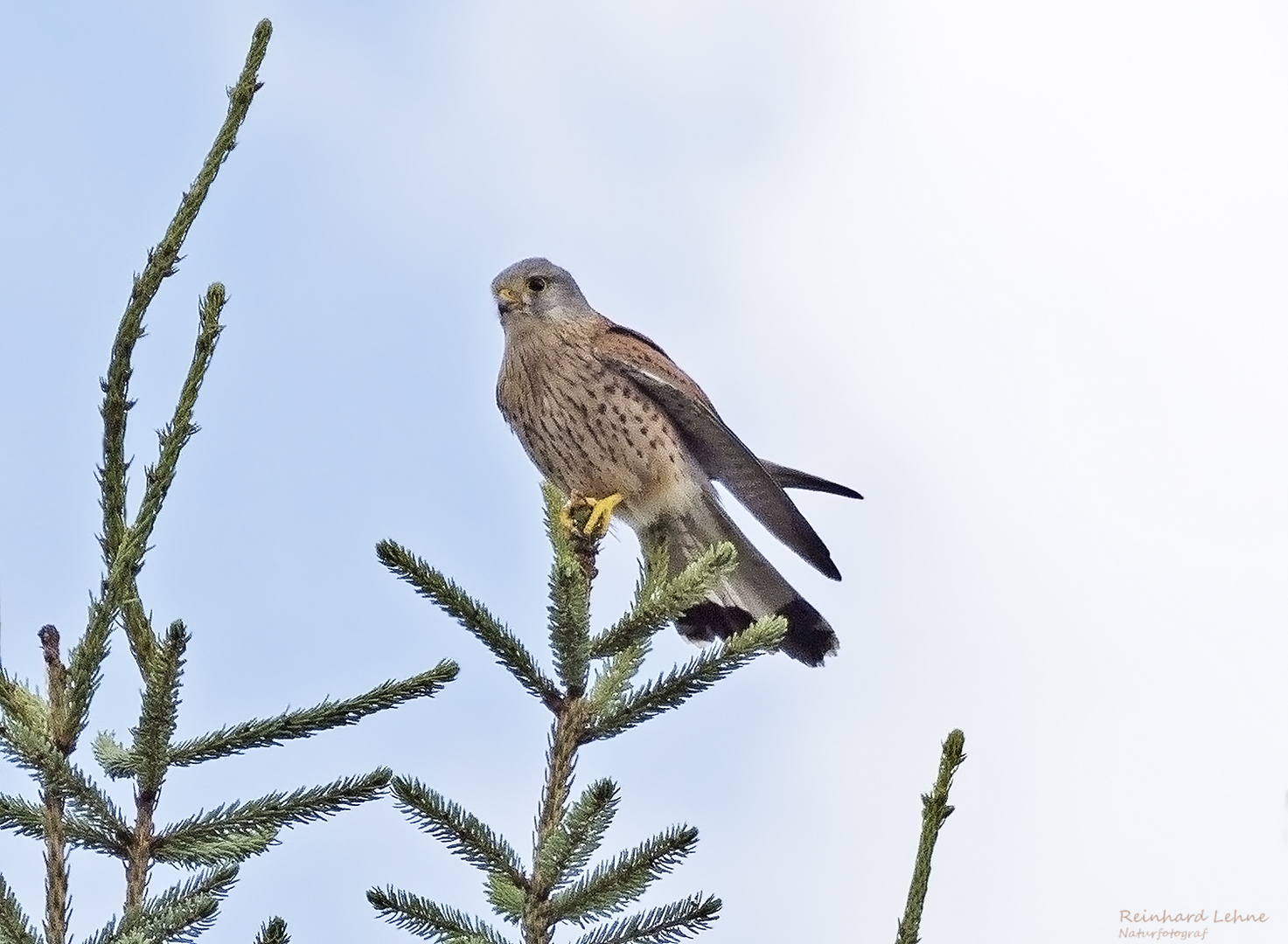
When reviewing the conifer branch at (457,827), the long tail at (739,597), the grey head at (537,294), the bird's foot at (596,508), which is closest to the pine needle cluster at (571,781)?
the conifer branch at (457,827)

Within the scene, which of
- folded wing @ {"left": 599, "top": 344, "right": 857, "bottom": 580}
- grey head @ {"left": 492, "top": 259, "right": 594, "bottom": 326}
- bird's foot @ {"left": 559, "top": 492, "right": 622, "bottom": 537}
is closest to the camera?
bird's foot @ {"left": 559, "top": 492, "right": 622, "bottom": 537}

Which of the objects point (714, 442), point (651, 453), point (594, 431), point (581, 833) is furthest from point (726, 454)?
point (581, 833)

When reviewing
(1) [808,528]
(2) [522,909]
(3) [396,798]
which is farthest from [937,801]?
(1) [808,528]

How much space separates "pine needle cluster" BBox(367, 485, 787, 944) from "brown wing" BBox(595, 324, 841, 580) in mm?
2111

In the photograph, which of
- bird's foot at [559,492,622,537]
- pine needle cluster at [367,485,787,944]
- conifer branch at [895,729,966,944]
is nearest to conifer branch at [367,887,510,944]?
pine needle cluster at [367,485,787,944]

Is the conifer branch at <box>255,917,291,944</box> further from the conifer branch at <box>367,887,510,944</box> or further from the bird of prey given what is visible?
the bird of prey

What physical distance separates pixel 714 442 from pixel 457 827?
3.00 metres

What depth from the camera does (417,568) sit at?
229 centimetres

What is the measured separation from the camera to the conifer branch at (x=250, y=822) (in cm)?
190

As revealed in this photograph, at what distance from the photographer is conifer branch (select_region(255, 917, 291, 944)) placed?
1.55 metres

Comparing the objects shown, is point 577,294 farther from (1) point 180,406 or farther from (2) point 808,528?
(1) point 180,406

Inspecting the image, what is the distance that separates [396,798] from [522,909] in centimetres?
24

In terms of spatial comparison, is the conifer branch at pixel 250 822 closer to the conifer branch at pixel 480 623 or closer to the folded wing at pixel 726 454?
the conifer branch at pixel 480 623

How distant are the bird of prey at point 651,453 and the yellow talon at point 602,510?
0.07 feet
